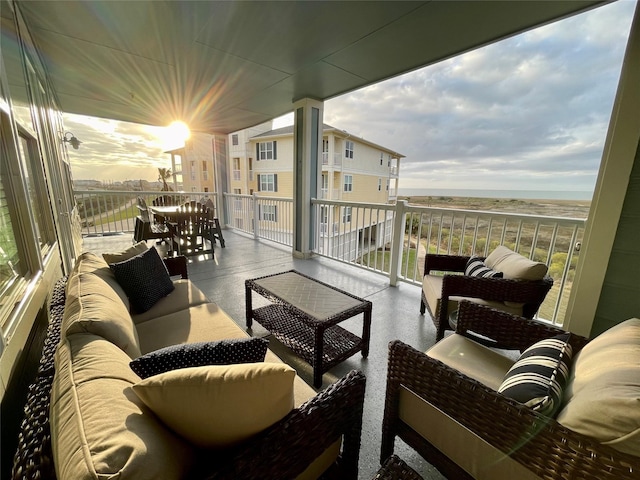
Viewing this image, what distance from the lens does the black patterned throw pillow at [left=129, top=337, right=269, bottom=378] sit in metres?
0.77

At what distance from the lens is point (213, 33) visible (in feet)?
8.29

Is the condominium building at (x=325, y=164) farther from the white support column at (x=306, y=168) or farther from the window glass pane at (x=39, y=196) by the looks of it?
the window glass pane at (x=39, y=196)

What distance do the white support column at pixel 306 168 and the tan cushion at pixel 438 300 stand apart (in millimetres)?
2470

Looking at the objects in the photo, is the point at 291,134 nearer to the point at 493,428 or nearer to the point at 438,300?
the point at 438,300

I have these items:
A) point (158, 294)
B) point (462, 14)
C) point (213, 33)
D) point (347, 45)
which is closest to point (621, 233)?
point (462, 14)

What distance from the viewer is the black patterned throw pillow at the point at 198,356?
77 centimetres

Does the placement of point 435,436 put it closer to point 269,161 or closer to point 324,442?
point 324,442

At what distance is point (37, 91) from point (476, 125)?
408 inches

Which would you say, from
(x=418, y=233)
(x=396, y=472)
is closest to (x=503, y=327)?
(x=396, y=472)

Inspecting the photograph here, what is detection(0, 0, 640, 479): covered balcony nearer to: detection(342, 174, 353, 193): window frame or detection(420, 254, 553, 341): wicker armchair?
detection(420, 254, 553, 341): wicker armchair

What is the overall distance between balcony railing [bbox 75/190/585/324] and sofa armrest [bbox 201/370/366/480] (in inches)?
85.6

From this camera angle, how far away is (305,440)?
75 centimetres

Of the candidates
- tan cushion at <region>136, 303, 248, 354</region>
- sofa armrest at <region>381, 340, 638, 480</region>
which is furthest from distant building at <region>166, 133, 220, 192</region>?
sofa armrest at <region>381, 340, 638, 480</region>

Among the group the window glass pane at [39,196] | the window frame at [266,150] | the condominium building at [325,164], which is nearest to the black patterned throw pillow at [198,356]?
the window glass pane at [39,196]
